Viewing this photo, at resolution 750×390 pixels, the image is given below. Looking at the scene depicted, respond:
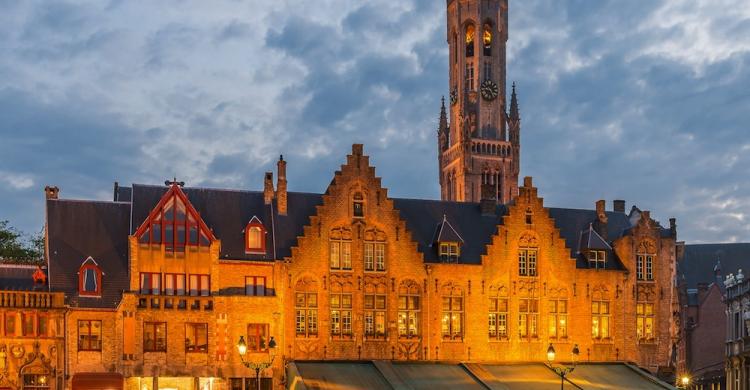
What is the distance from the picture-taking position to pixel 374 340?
52.4 metres

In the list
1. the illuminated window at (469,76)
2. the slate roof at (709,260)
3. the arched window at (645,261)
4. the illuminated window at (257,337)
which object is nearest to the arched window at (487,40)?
the illuminated window at (469,76)

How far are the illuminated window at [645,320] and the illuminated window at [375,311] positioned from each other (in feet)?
43.6

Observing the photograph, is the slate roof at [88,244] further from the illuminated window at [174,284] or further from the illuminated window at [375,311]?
the illuminated window at [375,311]

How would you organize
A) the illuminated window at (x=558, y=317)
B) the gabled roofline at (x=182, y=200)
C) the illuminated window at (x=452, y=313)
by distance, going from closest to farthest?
the gabled roofline at (x=182, y=200) < the illuminated window at (x=452, y=313) < the illuminated window at (x=558, y=317)

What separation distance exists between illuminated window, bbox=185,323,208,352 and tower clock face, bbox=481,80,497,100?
248ft

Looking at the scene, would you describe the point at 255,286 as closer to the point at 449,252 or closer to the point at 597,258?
the point at 449,252

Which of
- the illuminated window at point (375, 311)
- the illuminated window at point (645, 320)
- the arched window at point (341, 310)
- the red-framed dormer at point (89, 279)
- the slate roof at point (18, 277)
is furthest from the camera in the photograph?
the illuminated window at point (645, 320)

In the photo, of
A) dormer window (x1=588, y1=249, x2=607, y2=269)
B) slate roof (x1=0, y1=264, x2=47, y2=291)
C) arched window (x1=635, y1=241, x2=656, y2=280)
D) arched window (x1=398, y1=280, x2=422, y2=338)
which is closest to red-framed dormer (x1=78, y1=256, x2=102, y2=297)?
slate roof (x1=0, y1=264, x2=47, y2=291)

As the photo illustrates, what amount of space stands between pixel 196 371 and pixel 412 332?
10.3 meters

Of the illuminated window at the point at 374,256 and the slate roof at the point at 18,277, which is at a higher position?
the illuminated window at the point at 374,256

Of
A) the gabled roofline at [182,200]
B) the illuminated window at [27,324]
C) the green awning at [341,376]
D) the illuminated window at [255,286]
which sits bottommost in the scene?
the green awning at [341,376]

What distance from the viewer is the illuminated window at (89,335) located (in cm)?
4828

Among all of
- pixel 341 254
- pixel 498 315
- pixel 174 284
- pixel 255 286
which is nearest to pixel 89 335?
Result: pixel 174 284

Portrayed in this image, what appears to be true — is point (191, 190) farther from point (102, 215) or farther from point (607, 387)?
point (607, 387)
